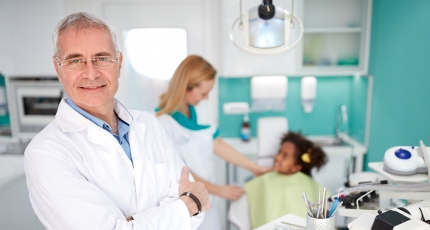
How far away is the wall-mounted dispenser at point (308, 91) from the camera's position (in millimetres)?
2770

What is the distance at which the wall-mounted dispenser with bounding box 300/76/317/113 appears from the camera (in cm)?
277

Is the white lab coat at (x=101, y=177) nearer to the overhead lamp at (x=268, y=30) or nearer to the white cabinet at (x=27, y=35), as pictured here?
the overhead lamp at (x=268, y=30)

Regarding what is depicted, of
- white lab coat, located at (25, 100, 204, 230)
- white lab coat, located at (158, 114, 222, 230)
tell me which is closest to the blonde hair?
white lab coat, located at (158, 114, 222, 230)

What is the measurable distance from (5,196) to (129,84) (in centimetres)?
128

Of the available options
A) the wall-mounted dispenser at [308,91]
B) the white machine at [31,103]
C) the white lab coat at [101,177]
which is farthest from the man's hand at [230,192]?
the white machine at [31,103]

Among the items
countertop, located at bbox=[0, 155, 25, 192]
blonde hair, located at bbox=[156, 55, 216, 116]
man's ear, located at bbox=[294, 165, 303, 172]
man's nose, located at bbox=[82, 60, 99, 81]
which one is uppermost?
man's nose, located at bbox=[82, 60, 99, 81]

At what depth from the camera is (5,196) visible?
147 cm

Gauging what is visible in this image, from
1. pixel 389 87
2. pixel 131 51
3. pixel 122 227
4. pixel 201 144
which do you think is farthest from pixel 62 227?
pixel 389 87

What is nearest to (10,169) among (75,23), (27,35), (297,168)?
(27,35)

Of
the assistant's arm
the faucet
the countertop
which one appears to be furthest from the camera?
the faucet

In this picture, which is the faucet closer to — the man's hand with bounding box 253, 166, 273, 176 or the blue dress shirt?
the man's hand with bounding box 253, 166, 273, 176

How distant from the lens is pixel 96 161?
3.37ft

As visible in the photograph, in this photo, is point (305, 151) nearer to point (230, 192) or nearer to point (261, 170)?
point (261, 170)

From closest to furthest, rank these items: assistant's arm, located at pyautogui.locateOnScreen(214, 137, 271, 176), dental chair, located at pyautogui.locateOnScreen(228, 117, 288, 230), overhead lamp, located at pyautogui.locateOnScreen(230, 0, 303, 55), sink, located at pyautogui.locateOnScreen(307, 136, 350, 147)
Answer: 1. overhead lamp, located at pyautogui.locateOnScreen(230, 0, 303, 55)
2. assistant's arm, located at pyautogui.locateOnScreen(214, 137, 271, 176)
3. dental chair, located at pyautogui.locateOnScreen(228, 117, 288, 230)
4. sink, located at pyautogui.locateOnScreen(307, 136, 350, 147)
